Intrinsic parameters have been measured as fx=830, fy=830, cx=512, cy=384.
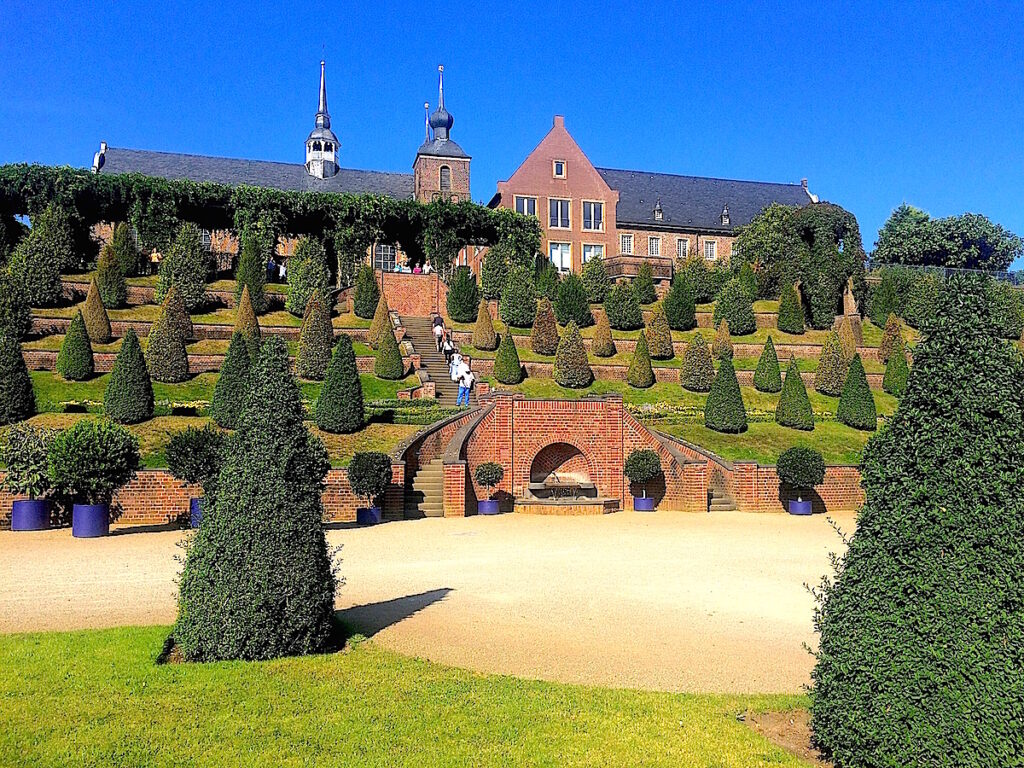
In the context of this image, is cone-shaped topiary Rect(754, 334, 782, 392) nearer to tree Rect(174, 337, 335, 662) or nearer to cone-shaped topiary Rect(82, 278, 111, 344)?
cone-shaped topiary Rect(82, 278, 111, 344)

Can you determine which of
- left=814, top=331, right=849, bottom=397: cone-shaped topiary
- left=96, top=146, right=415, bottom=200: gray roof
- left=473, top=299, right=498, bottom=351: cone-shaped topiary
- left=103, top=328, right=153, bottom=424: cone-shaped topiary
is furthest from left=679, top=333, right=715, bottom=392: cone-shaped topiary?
left=96, top=146, right=415, bottom=200: gray roof

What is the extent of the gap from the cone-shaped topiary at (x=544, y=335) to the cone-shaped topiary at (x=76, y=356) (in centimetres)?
1766

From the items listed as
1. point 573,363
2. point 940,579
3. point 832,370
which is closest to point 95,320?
point 573,363

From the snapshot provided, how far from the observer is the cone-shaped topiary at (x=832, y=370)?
35969mm

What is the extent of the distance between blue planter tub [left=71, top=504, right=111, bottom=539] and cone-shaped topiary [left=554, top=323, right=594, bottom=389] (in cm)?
2074

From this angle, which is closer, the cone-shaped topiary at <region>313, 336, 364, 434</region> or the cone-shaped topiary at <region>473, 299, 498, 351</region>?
the cone-shaped topiary at <region>313, 336, 364, 434</region>

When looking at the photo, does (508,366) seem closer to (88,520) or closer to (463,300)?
(463,300)

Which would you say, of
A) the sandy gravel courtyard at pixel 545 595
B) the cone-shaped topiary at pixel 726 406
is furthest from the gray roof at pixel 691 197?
the sandy gravel courtyard at pixel 545 595

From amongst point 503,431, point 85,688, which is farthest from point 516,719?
point 503,431

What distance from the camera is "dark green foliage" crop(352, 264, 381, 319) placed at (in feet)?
131

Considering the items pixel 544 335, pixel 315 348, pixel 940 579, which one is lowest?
pixel 940 579

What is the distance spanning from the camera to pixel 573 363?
33.6 metres

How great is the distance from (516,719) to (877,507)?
2910mm

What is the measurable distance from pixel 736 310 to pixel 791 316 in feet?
11.1
